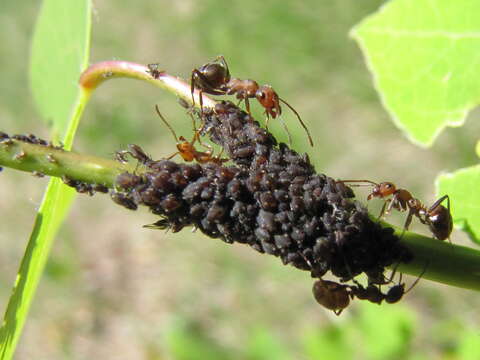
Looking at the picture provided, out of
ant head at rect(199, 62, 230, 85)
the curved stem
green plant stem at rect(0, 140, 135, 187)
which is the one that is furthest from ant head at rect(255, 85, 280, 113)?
green plant stem at rect(0, 140, 135, 187)

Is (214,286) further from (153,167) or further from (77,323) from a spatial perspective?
(153,167)

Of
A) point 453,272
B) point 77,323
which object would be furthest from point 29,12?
point 453,272

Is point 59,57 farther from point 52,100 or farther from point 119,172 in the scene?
point 119,172

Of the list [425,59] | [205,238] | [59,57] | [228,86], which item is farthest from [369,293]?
[205,238]

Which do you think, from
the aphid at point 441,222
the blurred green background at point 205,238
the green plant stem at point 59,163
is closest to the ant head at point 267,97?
the aphid at point 441,222

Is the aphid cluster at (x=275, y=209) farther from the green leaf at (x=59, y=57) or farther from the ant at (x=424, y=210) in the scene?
the green leaf at (x=59, y=57)

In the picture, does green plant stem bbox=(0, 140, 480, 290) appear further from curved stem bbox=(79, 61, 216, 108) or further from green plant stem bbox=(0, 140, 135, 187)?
curved stem bbox=(79, 61, 216, 108)
